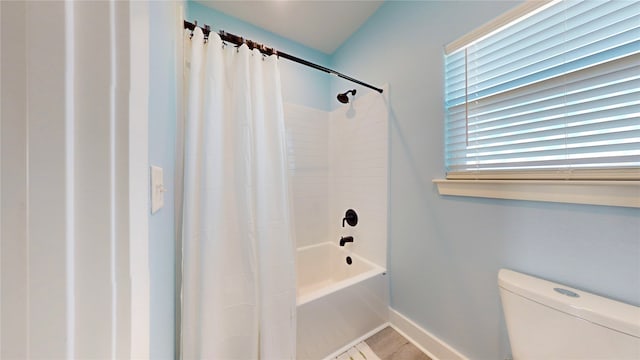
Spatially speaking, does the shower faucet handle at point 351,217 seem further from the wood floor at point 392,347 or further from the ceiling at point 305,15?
the ceiling at point 305,15

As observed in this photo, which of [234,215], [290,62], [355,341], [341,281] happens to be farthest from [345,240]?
[290,62]

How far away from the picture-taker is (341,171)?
2.00 m

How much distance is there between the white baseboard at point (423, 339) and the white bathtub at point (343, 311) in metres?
0.08

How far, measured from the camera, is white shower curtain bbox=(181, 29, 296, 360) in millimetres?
964

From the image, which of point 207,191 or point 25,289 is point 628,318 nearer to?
point 25,289

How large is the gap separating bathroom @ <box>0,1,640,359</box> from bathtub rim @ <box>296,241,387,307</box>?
14cm

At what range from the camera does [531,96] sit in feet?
2.92

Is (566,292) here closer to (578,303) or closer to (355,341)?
(578,303)

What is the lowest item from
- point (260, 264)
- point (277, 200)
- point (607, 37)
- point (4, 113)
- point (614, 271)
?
point (260, 264)

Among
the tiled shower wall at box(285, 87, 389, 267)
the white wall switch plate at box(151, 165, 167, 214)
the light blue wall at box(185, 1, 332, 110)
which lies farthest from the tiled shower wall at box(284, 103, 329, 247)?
the white wall switch plate at box(151, 165, 167, 214)

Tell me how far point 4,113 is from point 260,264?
96 centimetres

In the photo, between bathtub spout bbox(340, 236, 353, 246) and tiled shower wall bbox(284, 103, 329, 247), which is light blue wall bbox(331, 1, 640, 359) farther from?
tiled shower wall bbox(284, 103, 329, 247)

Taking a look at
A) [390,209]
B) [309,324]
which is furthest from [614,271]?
[309,324]

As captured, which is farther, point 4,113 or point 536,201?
point 536,201
